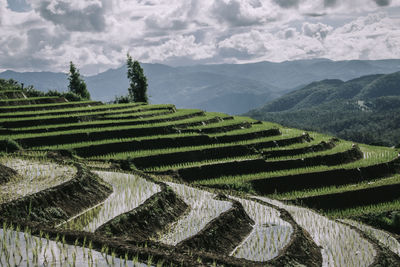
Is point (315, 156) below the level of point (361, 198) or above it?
above

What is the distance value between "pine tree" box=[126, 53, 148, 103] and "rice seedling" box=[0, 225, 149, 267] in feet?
180

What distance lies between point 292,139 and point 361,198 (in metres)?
8.64

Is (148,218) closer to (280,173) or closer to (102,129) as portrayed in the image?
(280,173)

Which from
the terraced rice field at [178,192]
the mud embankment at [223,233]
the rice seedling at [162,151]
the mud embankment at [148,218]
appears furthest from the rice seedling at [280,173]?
the mud embankment at [223,233]

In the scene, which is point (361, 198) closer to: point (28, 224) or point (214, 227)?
point (214, 227)

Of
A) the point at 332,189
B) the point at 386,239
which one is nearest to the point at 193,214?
the point at 386,239

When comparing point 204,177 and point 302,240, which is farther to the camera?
point 204,177

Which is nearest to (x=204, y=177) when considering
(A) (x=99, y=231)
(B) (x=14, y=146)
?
(B) (x=14, y=146)

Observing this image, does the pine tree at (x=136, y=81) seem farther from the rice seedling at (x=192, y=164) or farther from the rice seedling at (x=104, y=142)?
the rice seedling at (x=192, y=164)

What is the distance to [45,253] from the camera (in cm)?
790

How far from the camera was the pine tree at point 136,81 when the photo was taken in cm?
6256

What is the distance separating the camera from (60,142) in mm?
27109

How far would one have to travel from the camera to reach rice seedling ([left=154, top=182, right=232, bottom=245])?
41.1 ft

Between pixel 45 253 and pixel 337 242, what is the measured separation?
10392mm
